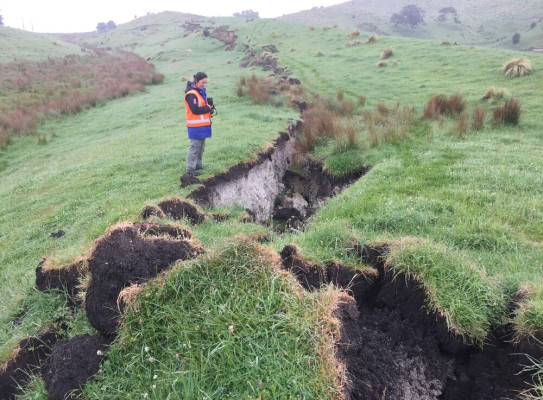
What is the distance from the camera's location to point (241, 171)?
10.2 m

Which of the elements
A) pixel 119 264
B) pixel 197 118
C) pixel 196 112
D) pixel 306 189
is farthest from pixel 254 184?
pixel 119 264

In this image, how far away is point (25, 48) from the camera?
1574 inches

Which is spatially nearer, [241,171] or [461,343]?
[461,343]

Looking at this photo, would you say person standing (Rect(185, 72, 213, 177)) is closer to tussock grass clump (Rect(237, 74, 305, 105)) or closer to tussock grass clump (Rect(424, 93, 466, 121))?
tussock grass clump (Rect(424, 93, 466, 121))

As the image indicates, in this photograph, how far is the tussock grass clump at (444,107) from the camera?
12703 mm

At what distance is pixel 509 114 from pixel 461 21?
3299 inches

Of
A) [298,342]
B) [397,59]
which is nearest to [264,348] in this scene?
[298,342]

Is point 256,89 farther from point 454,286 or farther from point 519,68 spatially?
point 454,286

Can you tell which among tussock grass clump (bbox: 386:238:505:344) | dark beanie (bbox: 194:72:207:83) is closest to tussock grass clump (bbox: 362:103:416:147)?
dark beanie (bbox: 194:72:207:83)

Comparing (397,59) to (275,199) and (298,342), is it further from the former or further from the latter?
(298,342)

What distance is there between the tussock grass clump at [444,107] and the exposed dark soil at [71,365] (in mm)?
13205

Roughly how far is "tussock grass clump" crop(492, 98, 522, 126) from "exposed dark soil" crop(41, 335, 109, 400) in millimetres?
13196

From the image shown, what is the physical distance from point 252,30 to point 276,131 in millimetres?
42912

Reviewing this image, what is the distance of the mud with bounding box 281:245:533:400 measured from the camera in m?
3.26
